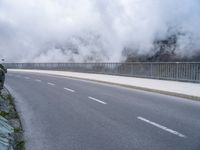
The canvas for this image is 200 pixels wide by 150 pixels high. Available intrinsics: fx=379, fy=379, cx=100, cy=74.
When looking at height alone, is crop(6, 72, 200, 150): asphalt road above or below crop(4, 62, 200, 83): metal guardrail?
below

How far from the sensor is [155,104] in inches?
551

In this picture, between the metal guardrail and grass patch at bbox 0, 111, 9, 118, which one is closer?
grass patch at bbox 0, 111, 9, 118

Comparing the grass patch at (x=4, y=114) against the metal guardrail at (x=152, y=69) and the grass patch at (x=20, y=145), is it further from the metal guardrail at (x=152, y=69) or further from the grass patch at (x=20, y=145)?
the metal guardrail at (x=152, y=69)

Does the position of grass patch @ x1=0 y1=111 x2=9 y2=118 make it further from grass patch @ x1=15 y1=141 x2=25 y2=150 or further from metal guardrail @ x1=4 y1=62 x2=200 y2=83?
metal guardrail @ x1=4 y1=62 x2=200 y2=83

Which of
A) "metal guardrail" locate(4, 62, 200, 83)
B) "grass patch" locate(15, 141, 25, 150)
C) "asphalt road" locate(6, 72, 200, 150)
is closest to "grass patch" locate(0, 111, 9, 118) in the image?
"asphalt road" locate(6, 72, 200, 150)

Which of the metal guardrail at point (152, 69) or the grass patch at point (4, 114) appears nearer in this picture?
the grass patch at point (4, 114)

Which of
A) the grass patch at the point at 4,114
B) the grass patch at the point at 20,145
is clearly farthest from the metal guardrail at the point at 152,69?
the grass patch at the point at 20,145

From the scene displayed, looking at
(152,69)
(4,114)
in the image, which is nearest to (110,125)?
(4,114)

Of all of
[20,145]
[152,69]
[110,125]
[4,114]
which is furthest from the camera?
[152,69]

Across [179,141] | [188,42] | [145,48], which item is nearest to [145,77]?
[188,42]

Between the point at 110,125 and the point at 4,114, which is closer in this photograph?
the point at 110,125

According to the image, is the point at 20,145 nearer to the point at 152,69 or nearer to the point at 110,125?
the point at 110,125

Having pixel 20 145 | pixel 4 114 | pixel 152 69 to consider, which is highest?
pixel 152 69

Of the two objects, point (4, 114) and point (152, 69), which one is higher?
point (152, 69)
